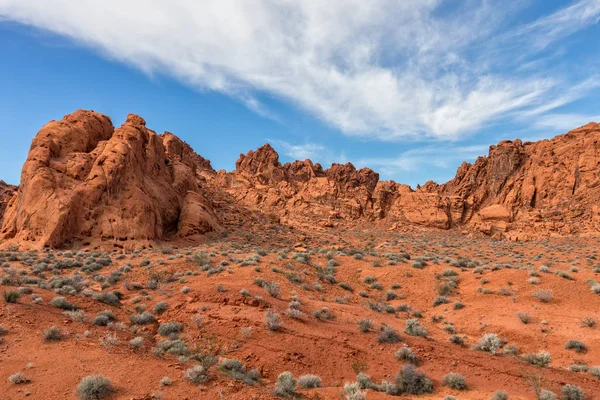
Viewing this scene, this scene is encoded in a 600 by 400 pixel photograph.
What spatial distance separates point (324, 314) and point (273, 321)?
243cm

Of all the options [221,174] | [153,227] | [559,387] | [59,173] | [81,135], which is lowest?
[559,387]

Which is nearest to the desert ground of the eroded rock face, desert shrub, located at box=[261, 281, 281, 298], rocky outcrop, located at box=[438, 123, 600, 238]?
desert shrub, located at box=[261, 281, 281, 298]

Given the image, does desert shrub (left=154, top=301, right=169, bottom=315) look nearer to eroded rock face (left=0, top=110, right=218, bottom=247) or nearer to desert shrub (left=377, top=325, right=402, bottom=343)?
desert shrub (left=377, top=325, right=402, bottom=343)

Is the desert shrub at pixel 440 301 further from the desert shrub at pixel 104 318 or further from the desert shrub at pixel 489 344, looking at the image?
the desert shrub at pixel 104 318

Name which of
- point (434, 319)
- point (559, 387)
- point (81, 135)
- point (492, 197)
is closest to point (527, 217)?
point (492, 197)

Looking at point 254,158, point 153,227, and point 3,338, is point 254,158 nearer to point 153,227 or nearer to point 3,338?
point 153,227

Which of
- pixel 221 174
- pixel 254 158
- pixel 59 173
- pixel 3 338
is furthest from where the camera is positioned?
pixel 254 158

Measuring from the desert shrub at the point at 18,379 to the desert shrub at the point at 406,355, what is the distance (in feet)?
27.4

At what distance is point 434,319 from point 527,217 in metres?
50.4

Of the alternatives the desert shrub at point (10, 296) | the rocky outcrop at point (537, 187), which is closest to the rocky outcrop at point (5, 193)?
the desert shrub at point (10, 296)

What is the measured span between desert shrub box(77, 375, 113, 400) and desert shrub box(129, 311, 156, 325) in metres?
4.49

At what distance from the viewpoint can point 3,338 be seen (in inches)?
286

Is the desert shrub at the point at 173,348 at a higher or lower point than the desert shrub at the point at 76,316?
lower

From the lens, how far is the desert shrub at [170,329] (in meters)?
9.71
